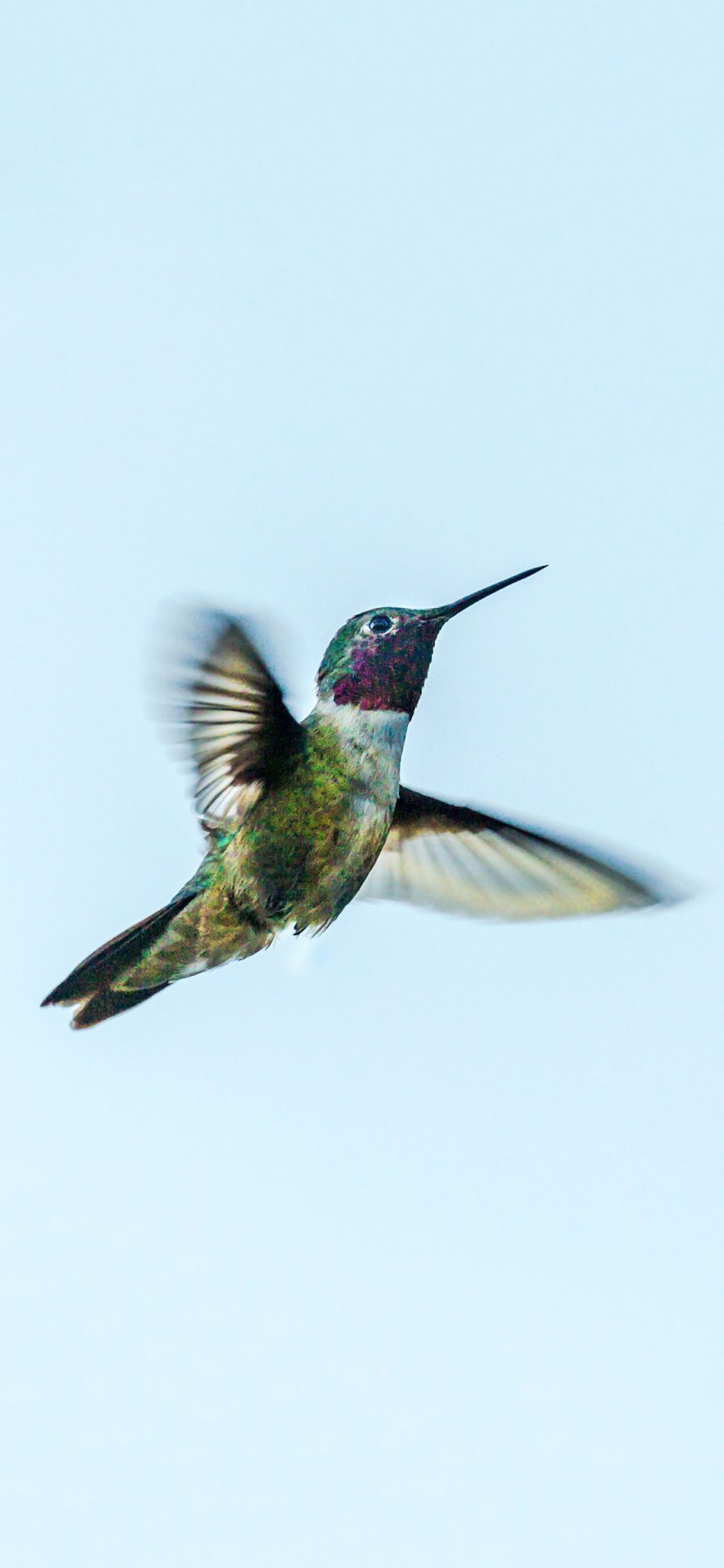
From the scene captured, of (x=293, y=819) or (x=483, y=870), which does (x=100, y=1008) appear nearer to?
(x=293, y=819)

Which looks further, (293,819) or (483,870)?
(483,870)

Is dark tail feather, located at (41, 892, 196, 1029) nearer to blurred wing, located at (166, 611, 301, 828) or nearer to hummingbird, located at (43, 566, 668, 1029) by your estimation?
hummingbird, located at (43, 566, 668, 1029)

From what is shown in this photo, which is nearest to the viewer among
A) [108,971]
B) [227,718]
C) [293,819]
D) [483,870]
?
[227,718]

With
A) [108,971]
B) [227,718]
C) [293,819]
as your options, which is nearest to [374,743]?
[293,819]

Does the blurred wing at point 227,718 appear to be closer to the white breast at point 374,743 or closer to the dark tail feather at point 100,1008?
the white breast at point 374,743

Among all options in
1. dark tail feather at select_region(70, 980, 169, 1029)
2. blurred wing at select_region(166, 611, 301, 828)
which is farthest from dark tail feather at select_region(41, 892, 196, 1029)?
blurred wing at select_region(166, 611, 301, 828)

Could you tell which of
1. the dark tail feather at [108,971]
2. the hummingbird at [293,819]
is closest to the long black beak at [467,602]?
the hummingbird at [293,819]

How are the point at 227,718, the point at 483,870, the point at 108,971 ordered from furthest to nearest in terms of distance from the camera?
the point at 483,870 → the point at 108,971 → the point at 227,718
